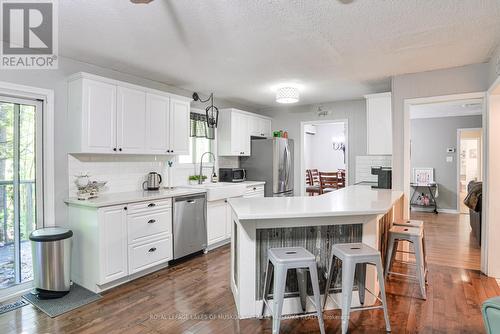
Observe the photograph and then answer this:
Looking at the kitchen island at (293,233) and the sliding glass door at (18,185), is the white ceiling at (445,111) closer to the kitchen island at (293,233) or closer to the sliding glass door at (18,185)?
the kitchen island at (293,233)

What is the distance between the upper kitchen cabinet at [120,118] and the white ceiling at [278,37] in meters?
0.31

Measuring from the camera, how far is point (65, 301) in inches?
108

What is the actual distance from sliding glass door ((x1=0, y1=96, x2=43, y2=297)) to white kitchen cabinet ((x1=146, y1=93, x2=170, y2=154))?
44.1 inches

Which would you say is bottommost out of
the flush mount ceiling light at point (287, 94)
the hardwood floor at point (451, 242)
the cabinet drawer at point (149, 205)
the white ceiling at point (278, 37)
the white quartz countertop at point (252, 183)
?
the hardwood floor at point (451, 242)

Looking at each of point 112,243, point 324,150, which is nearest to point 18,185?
point 112,243

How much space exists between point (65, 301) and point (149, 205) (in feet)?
3.78

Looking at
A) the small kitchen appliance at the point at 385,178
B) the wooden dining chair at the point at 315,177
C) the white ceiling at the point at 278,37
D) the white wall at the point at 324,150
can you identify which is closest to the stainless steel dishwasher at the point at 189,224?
the white ceiling at the point at 278,37

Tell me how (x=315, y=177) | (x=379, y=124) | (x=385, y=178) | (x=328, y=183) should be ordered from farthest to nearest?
(x=315, y=177)
(x=328, y=183)
(x=379, y=124)
(x=385, y=178)

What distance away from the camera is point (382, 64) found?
347 centimetres

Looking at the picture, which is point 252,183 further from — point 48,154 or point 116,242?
point 48,154

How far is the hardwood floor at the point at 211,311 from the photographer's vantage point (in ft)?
7.50

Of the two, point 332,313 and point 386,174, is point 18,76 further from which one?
point 386,174

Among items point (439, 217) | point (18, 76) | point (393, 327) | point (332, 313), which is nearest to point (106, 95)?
point (18, 76)

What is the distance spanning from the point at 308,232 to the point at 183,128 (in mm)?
2506
